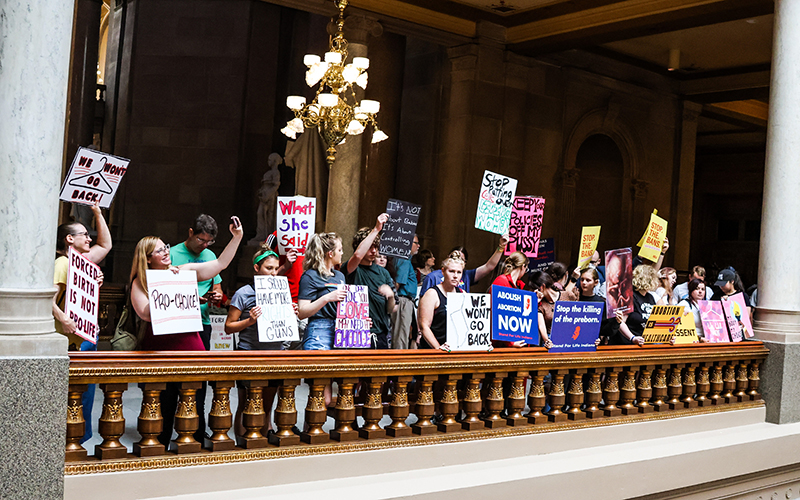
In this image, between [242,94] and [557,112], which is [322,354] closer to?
[242,94]

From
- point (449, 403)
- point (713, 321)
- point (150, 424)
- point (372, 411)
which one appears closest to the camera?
point (150, 424)

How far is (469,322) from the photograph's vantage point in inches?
238

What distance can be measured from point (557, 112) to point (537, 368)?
11.3 m

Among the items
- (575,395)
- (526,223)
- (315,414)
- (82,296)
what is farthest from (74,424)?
(526,223)

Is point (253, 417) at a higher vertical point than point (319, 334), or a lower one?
lower

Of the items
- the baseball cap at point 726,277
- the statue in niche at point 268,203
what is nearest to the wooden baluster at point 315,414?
the baseball cap at point 726,277

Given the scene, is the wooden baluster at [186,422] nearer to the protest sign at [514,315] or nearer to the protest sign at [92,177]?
the protest sign at [92,177]

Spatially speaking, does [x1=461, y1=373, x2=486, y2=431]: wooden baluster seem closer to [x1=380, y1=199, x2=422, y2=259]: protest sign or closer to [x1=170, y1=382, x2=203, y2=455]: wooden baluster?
[x1=380, y1=199, x2=422, y2=259]: protest sign

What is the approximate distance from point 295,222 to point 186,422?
2.27 meters

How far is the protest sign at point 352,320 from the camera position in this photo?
18.9 ft

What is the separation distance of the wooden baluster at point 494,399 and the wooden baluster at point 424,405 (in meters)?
0.54

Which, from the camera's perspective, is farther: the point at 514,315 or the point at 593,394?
the point at 593,394

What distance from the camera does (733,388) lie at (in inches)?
319

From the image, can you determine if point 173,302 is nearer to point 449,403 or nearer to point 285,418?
point 285,418
